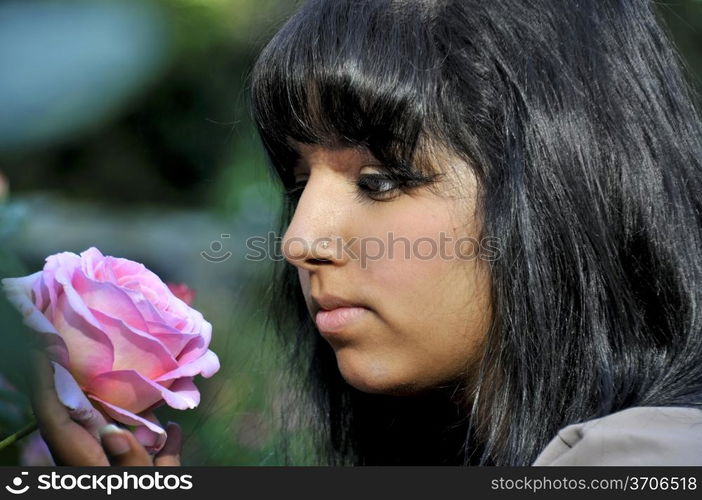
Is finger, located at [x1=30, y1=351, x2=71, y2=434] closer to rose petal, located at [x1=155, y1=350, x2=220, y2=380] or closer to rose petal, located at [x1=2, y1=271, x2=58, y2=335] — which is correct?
rose petal, located at [x1=2, y1=271, x2=58, y2=335]

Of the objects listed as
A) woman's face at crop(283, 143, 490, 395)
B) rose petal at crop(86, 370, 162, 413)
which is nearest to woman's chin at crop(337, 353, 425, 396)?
woman's face at crop(283, 143, 490, 395)

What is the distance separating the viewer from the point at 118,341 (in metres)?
1.13

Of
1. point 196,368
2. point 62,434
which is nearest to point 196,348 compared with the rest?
point 196,368

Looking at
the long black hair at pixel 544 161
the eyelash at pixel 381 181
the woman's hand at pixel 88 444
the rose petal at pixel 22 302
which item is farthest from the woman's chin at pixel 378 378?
the rose petal at pixel 22 302

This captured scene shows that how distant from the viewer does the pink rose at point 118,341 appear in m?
1.06

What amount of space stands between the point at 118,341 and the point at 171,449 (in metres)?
0.21

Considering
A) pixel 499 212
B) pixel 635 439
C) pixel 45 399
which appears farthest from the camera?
pixel 499 212

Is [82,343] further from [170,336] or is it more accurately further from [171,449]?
[171,449]

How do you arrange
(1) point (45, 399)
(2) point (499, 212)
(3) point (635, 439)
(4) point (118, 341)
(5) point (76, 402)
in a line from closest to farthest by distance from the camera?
(1) point (45, 399), (5) point (76, 402), (4) point (118, 341), (3) point (635, 439), (2) point (499, 212)

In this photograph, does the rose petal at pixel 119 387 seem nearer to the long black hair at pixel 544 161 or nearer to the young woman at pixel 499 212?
the young woman at pixel 499 212

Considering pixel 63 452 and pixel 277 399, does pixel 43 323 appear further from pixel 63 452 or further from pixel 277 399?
pixel 277 399

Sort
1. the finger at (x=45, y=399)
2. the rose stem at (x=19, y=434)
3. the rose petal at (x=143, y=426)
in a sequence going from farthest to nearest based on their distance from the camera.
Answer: the rose petal at (x=143, y=426)
the rose stem at (x=19, y=434)
the finger at (x=45, y=399)

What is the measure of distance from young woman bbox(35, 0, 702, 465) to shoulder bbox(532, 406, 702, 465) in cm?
12

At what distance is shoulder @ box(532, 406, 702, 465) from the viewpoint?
1221 millimetres
